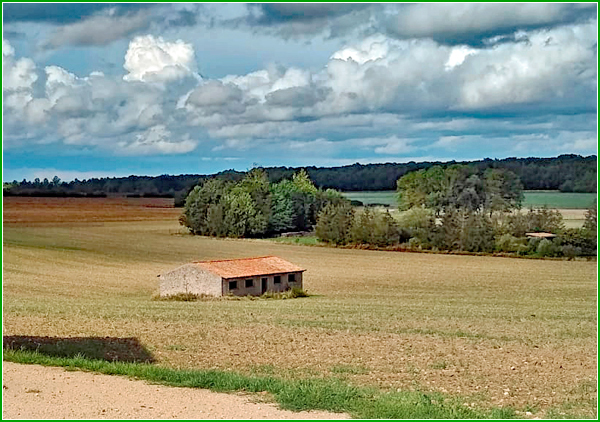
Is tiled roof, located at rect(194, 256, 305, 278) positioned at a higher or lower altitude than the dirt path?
lower

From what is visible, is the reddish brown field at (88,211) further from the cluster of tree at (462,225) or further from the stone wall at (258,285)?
the stone wall at (258,285)

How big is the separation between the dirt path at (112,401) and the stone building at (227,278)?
22.9 meters

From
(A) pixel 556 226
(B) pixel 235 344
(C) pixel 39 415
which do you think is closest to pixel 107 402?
(C) pixel 39 415

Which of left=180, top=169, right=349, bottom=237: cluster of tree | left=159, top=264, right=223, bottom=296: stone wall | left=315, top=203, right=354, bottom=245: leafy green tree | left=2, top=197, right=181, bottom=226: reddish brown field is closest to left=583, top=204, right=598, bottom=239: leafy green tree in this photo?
left=315, top=203, right=354, bottom=245: leafy green tree

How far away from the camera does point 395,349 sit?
49.7 feet

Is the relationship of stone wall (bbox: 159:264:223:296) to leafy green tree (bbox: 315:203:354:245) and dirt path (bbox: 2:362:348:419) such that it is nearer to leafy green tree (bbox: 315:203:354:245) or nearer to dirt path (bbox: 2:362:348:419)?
leafy green tree (bbox: 315:203:354:245)

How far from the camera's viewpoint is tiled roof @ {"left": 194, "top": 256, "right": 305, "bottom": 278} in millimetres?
34000

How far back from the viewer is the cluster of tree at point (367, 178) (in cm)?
4878

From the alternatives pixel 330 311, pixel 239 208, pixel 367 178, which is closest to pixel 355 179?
pixel 367 178

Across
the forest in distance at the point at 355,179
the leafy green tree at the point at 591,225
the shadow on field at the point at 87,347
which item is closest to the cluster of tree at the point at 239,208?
the forest in distance at the point at 355,179

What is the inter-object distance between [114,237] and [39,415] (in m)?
43.7

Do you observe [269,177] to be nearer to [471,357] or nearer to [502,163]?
[502,163]

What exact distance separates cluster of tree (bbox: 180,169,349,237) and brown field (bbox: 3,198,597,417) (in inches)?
41.1

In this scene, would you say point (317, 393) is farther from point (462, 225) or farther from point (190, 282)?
point (462, 225)
